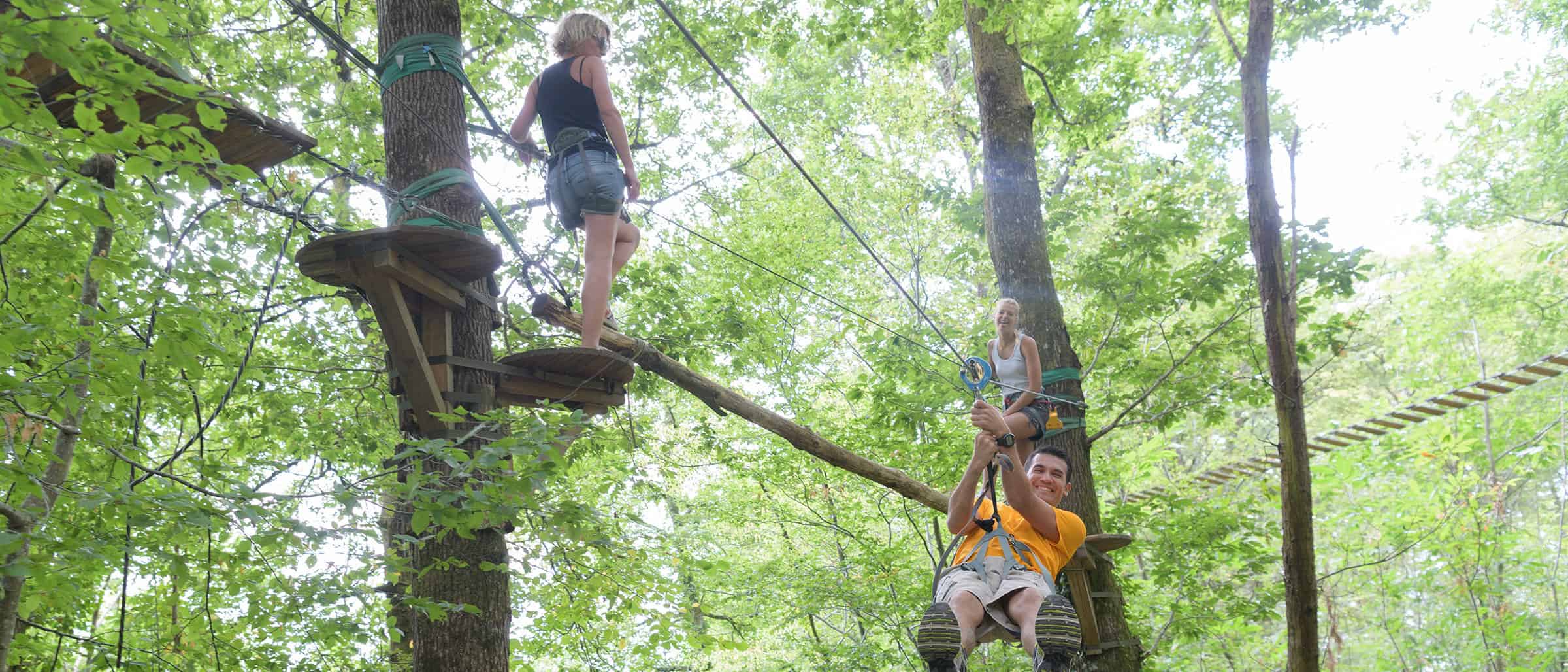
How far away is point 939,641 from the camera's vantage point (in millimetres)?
2818

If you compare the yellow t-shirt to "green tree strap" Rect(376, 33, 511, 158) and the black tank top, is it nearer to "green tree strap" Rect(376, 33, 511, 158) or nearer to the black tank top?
the black tank top

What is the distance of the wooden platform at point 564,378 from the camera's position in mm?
3369

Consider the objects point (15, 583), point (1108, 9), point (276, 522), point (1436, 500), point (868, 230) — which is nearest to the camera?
point (276, 522)

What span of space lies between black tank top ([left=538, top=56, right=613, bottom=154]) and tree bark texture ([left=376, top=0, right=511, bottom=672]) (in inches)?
15.1

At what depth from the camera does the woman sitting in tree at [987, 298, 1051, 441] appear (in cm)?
441

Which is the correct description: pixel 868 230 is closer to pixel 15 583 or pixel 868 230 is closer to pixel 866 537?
pixel 866 537

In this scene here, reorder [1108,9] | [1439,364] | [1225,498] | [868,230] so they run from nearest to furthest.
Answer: [1108,9], [1225,498], [868,230], [1439,364]

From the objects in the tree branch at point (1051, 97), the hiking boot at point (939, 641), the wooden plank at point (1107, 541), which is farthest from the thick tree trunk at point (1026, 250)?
the hiking boot at point (939, 641)

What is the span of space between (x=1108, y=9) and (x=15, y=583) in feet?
20.3

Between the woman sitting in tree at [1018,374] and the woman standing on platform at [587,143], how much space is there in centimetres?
184

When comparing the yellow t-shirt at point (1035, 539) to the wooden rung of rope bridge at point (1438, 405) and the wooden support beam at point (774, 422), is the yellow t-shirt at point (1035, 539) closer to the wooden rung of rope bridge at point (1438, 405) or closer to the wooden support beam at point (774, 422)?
the wooden support beam at point (774, 422)

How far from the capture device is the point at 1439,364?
14.4m

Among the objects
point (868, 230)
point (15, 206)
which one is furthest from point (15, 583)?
point (868, 230)

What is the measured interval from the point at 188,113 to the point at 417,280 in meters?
1.11
